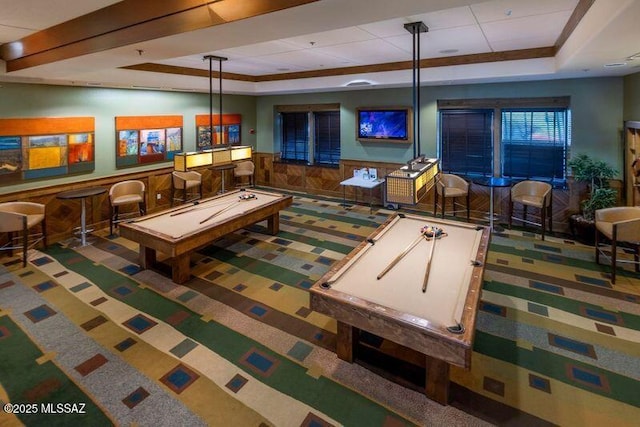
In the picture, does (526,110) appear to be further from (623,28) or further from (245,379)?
(245,379)

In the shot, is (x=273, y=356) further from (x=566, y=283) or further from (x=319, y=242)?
(x=566, y=283)

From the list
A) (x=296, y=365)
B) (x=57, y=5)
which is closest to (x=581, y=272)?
(x=296, y=365)

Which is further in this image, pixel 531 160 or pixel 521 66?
pixel 531 160

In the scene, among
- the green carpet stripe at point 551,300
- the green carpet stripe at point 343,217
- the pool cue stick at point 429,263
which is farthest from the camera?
the green carpet stripe at point 343,217

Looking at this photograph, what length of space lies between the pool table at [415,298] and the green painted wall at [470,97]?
12.5ft

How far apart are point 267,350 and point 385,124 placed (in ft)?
19.8

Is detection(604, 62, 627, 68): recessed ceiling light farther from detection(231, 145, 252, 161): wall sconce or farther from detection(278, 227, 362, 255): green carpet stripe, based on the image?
detection(231, 145, 252, 161): wall sconce

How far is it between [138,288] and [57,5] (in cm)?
304

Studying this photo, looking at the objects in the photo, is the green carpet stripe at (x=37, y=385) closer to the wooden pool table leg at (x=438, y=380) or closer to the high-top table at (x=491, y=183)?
the wooden pool table leg at (x=438, y=380)

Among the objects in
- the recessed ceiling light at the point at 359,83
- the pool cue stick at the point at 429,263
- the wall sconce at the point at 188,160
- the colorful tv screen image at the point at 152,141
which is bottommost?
the pool cue stick at the point at 429,263

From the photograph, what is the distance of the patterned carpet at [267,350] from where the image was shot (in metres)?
2.55

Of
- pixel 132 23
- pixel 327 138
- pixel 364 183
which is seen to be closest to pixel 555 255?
pixel 364 183

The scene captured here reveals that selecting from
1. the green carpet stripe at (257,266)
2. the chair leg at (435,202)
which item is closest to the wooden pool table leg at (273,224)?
the green carpet stripe at (257,266)

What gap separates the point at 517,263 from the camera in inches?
197
